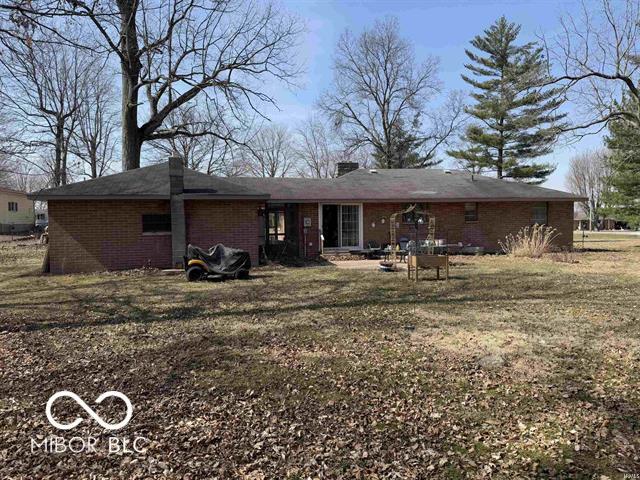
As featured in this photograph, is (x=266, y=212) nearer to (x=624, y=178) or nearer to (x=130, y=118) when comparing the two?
(x=130, y=118)

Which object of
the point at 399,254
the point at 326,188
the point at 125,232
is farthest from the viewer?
the point at 326,188

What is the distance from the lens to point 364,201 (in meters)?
17.6

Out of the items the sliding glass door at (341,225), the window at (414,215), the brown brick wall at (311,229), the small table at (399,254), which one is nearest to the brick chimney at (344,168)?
the sliding glass door at (341,225)

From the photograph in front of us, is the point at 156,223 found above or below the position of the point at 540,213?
below

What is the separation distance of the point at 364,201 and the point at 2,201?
38.9m

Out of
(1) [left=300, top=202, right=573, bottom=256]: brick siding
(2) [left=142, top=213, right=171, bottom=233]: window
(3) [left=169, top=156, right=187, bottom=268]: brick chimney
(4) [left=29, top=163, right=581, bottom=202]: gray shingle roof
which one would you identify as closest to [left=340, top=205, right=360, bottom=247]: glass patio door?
(1) [left=300, top=202, right=573, bottom=256]: brick siding

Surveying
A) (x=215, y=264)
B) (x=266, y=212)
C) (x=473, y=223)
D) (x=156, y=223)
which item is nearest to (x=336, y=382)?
(x=215, y=264)

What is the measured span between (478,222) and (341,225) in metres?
5.73

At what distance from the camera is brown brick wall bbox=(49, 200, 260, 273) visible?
13.0 m

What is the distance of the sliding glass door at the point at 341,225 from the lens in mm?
18250

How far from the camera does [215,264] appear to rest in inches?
452

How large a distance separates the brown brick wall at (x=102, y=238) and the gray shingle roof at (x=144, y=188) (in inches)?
14.5

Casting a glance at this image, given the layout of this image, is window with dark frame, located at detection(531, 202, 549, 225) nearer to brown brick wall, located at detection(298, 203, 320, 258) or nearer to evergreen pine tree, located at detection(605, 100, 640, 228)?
evergreen pine tree, located at detection(605, 100, 640, 228)

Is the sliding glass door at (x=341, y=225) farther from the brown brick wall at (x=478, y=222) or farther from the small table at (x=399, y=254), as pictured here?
the small table at (x=399, y=254)
